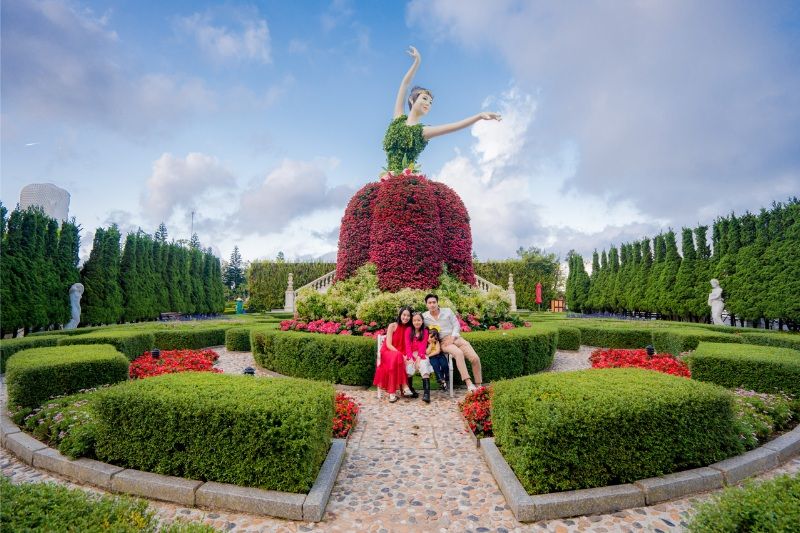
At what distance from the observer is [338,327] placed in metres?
9.16

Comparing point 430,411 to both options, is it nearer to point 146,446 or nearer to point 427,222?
point 146,446

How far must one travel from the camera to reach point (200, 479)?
140 inches

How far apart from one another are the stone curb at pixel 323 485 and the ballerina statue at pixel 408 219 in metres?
6.93

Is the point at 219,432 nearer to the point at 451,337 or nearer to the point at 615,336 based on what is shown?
the point at 451,337

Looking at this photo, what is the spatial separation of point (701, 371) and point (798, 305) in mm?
10173

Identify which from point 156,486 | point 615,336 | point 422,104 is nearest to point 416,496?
point 156,486

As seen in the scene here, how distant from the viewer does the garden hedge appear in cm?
1134

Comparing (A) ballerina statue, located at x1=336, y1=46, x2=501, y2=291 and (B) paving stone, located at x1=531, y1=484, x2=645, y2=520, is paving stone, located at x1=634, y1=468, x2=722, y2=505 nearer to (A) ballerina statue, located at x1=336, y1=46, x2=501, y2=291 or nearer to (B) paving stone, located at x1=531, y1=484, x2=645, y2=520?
(B) paving stone, located at x1=531, y1=484, x2=645, y2=520

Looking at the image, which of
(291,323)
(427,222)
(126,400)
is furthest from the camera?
(427,222)

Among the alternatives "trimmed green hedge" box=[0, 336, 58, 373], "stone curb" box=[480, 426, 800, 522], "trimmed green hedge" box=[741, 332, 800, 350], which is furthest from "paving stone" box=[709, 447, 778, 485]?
"trimmed green hedge" box=[0, 336, 58, 373]

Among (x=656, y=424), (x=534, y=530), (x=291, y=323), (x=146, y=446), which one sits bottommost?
(x=534, y=530)

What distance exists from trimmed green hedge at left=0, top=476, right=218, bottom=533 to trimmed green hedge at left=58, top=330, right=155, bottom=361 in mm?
7159

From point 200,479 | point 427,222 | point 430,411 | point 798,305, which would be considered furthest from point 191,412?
point 798,305

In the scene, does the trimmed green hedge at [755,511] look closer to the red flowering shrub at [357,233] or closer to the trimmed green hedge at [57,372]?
the trimmed green hedge at [57,372]
